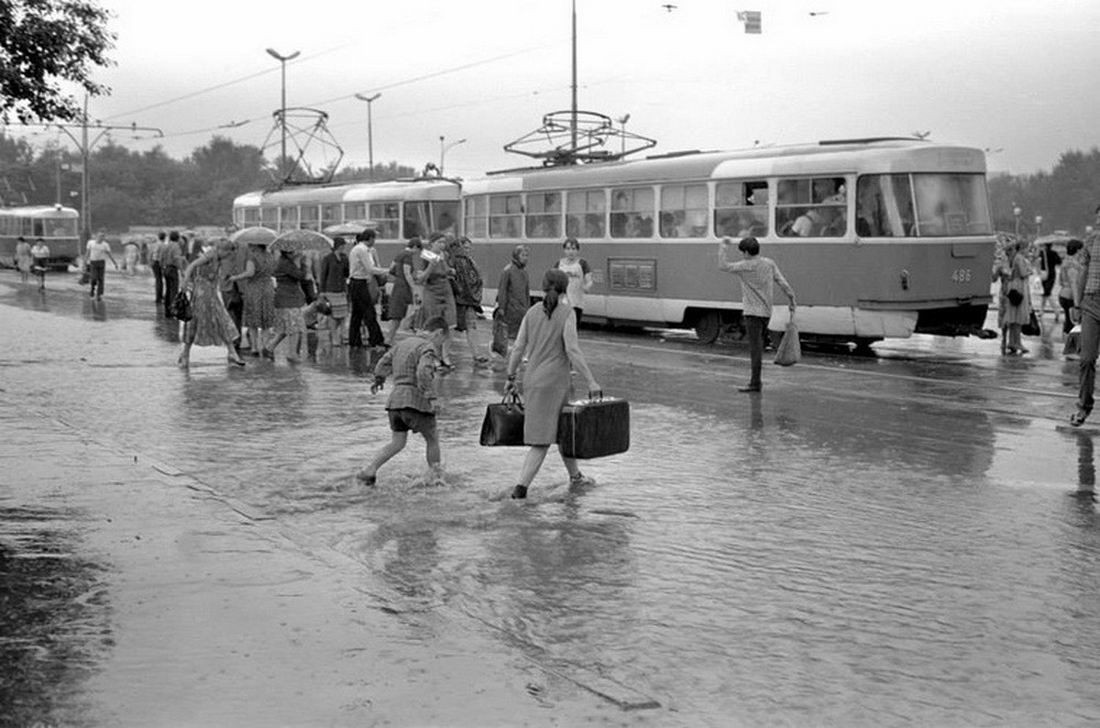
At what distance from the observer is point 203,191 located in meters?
124

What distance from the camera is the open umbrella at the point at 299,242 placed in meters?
20.5

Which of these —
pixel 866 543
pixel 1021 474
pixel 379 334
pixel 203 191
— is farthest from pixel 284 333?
pixel 203 191

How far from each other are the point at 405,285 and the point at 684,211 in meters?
5.97

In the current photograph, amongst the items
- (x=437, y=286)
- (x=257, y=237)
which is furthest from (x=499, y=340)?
(x=257, y=237)

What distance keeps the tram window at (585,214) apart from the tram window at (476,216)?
325 cm

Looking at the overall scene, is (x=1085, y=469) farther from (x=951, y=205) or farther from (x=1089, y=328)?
(x=951, y=205)

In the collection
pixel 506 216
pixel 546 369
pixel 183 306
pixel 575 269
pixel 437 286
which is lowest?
pixel 546 369

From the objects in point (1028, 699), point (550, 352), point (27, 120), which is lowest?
point (1028, 699)

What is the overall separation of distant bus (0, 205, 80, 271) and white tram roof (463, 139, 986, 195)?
42756 millimetres

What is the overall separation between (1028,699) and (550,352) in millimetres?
4678

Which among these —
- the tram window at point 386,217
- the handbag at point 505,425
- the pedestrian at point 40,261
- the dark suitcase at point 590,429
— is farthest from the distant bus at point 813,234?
the pedestrian at point 40,261

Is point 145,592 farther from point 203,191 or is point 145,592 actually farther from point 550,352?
point 203,191

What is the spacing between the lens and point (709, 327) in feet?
78.4

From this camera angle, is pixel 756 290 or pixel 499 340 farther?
pixel 499 340
